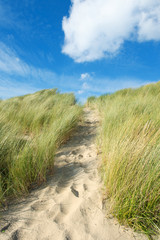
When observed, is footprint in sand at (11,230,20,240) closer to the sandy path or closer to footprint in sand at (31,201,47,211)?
the sandy path

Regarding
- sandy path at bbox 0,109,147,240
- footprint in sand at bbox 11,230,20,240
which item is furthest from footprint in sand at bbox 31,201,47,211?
footprint in sand at bbox 11,230,20,240

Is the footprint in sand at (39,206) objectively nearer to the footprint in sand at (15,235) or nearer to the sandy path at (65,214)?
the sandy path at (65,214)

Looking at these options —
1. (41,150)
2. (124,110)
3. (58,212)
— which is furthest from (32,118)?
(58,212)

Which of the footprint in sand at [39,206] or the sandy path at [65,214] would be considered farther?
the footprint in sand at [39,206]

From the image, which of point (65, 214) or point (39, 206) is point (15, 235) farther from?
point (65, 214)

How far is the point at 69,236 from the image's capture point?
1.01 m

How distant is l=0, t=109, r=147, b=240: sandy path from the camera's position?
1.01 metres

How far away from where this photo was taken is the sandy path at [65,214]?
39.9 inches

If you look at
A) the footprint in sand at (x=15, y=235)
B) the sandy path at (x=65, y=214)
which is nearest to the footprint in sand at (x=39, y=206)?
the sandy path at (x=65, y=214)

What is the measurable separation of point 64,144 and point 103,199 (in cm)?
143

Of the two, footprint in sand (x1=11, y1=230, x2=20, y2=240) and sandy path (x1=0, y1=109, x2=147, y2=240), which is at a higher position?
sandy path (x1=0, y1=109, x2=147, y2=240)

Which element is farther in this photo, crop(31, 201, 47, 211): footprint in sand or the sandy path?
crop(31, 201, 47, 211): footprint in sand

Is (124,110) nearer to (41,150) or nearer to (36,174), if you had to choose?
(41,150)

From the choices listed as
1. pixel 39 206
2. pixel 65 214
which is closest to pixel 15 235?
pixel 39 206
